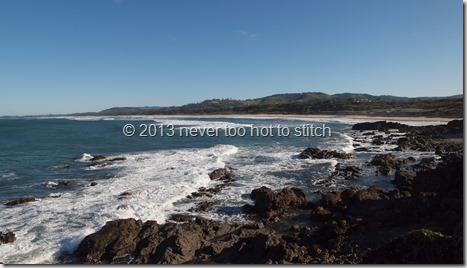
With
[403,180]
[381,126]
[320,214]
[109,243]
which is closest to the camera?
[109,243]

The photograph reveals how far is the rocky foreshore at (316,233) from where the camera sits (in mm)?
6322

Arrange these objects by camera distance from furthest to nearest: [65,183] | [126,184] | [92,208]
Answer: [65,183]
[126,184]
[92,208]

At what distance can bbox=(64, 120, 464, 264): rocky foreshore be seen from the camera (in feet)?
20.7

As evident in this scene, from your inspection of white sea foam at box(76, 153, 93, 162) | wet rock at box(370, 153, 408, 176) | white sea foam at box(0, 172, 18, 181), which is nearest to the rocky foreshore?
wet rock at box(370, 153, 408, 176)

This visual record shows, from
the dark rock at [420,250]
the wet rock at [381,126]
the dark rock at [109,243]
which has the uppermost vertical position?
the dark rock at [420,250]

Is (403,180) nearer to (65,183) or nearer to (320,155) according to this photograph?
(320,155)

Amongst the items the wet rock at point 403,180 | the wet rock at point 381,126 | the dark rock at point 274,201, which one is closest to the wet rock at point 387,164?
the wet rock at point 403,180

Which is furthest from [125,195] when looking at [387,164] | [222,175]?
[387,164]

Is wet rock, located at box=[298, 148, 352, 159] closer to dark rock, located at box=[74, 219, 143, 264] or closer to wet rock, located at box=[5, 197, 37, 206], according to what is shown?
dark rock, located at box=[74, 219, 143, 264]

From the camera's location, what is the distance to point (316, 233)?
9539 millimetres

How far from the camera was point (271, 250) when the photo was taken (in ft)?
25.9

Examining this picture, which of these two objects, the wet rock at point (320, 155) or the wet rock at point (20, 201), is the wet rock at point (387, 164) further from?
the wet rock at point (20, 201)

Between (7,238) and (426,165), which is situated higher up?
(426,165)

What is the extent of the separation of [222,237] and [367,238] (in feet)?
13.0
